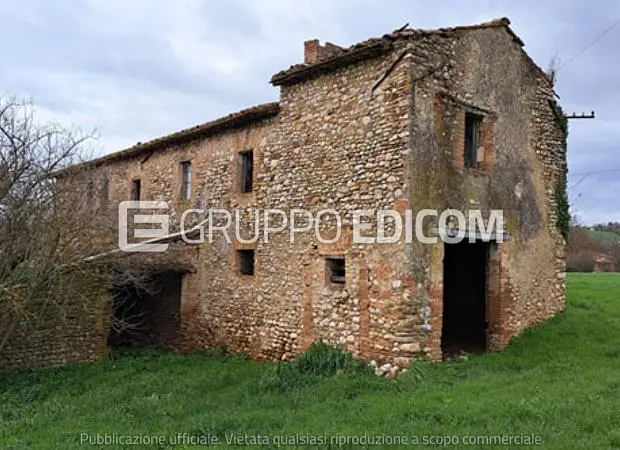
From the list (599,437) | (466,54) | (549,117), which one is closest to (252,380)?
(599,437)

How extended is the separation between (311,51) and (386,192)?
4717mm

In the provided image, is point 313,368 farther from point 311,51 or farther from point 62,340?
point 311,51

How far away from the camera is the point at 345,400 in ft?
25.1

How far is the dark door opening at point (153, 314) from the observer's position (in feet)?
47.1

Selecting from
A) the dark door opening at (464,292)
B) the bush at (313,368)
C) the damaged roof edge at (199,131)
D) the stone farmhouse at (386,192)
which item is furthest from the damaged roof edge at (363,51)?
the bush at (313,368)

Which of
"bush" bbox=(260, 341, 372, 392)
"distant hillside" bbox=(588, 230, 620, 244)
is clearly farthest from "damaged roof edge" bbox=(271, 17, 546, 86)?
"distant hillside" bbox=(588, 230, 620, 244)

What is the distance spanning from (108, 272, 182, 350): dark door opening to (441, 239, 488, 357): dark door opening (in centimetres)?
680

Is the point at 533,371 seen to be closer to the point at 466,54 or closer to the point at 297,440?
the point at 297,440

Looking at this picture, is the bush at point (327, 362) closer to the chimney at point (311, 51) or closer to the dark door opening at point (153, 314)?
the dark door opening at point (153, 314)

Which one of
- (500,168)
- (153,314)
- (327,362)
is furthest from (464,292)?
(153,314)

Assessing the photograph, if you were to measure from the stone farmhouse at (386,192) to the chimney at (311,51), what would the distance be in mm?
31

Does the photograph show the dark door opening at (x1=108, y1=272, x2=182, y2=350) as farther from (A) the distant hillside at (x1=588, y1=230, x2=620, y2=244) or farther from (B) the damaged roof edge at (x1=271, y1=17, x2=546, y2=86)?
(A) the distant hillside at (x1=588, y1=230, x2=620, y2=244)

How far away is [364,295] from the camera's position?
9.47m

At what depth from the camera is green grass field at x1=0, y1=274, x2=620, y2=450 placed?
6238 millimetres
